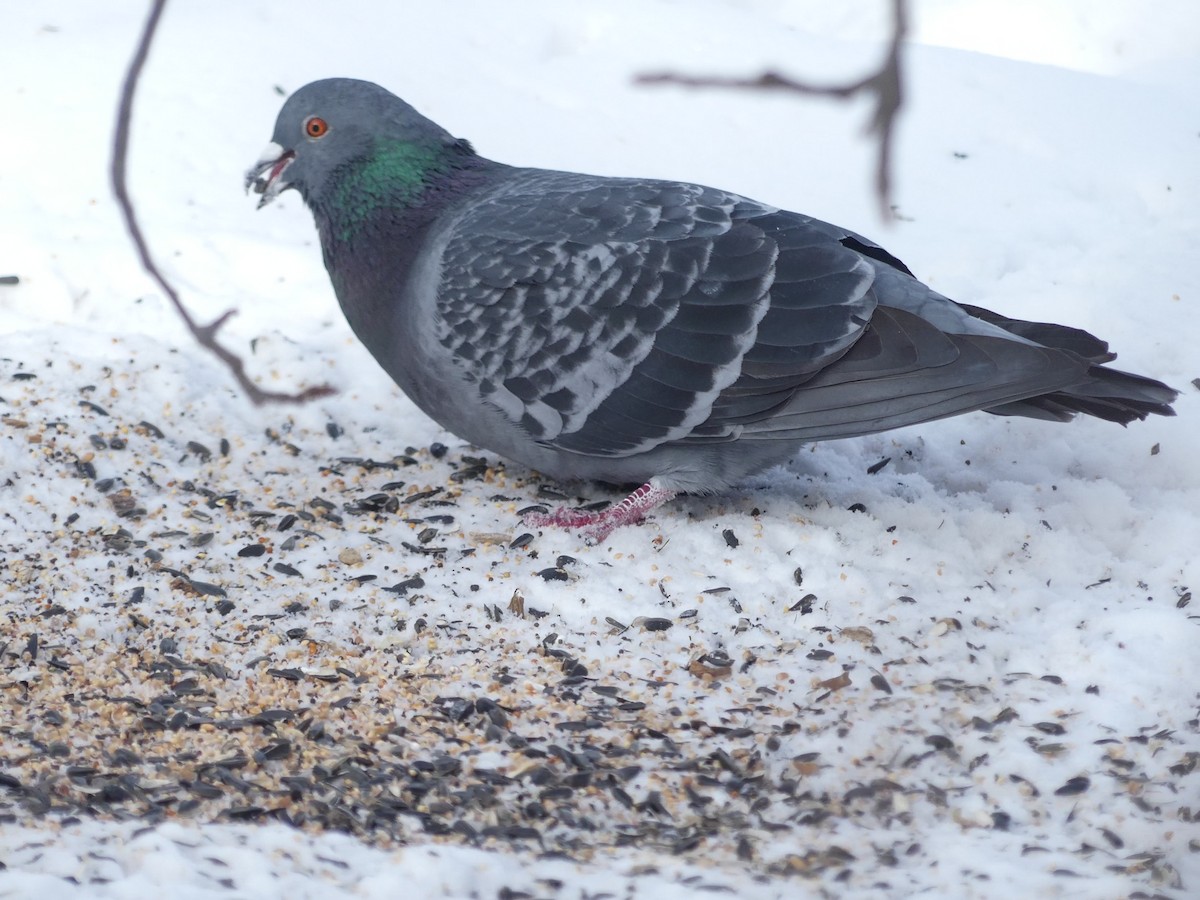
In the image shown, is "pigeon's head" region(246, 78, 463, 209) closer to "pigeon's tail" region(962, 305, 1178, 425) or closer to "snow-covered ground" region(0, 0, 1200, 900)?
"snow-covered ground" region(0, 0, 1200, 900)

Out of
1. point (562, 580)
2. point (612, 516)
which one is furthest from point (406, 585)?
point (612, 516)

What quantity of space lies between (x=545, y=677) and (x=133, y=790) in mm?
1121

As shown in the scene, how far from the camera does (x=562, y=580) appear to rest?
4.07 meters

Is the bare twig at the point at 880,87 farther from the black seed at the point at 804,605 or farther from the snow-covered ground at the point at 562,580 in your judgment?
the black seed at the point at 804,605

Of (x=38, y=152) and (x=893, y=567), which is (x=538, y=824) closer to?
(x=893, y=567)

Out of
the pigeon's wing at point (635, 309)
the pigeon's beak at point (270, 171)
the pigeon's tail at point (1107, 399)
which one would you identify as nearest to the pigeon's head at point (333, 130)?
the pigeon's beak at point (270, 171)

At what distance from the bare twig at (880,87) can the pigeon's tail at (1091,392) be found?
2.41 m

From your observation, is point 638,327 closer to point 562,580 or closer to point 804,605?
point 562,580

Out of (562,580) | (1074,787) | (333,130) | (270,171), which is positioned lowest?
(1074,787)

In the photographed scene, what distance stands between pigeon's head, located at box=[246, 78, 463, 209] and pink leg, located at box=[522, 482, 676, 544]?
4.64 feet

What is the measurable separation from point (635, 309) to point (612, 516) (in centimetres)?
72

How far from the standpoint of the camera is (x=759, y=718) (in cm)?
342

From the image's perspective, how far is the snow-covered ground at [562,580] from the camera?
9.59ft

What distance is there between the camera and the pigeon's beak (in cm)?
469
